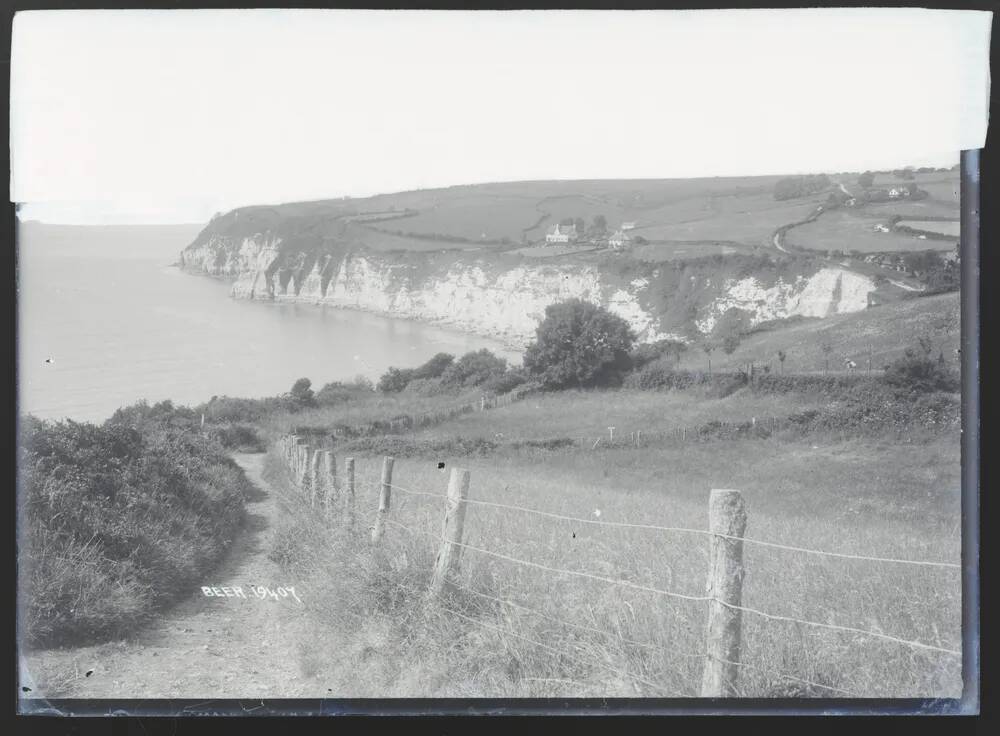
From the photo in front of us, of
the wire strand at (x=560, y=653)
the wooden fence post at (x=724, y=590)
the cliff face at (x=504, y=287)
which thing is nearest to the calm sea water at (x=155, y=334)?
the cliff face at (x=504, y=287)

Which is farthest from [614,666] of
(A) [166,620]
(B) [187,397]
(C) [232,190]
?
(C) [232,190]

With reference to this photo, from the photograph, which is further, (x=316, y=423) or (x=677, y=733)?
(x=316, y=423)

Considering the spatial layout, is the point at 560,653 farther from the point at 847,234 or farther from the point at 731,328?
the point at 847,234

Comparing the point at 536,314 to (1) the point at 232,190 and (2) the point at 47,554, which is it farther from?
(2) the point at 47,554

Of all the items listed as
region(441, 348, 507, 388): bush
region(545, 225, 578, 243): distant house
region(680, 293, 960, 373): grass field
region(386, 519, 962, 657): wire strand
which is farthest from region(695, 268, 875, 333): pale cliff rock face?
region(386, 519, 962, 657): wire strand

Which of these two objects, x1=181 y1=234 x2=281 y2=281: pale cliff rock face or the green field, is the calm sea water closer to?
x1=181 y1=234 x2=281 y2=281: pale cliff rock face

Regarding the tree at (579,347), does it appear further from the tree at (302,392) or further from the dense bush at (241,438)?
the dense bush at (241,438)

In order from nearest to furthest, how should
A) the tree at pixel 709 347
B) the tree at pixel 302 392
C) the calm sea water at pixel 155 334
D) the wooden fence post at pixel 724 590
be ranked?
the wooden fence post at pixel 724 590 < the calm sea water at pixel 155 334 < the tree at pixel 302 392 < the tree at pixel 709 347

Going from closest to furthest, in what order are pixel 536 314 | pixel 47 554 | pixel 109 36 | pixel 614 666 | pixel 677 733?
pixel 614 666
pixel 677 733
pixel 47 554
pixel 109 36
pixel 536 314
